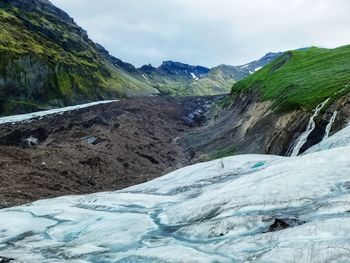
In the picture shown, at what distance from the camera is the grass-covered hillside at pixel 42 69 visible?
100000 mm

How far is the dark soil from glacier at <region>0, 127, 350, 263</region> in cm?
880

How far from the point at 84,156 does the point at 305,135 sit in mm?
20154

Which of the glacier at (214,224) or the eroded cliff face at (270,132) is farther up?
the eroded cliff face at (270,132)

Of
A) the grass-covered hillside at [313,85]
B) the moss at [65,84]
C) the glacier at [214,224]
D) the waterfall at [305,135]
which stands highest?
the moss at [65,84]

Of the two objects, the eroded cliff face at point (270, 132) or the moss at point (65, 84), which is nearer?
the eroded cliff face at point (270, 132)

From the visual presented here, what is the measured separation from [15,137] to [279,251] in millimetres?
51757

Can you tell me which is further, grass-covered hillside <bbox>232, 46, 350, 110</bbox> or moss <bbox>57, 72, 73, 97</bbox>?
moss <bbox>57, 72, 73, 97</bbox>

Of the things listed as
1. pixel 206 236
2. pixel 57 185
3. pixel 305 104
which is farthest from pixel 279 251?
pixel 305 104

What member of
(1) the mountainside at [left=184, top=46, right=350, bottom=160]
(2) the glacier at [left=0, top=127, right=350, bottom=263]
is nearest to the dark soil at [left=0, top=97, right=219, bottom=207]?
(1) the mountainside at [left=184, top=46, right=350, bottom=160]

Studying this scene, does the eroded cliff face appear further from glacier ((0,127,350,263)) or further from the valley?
glacier ((0,127,350,263))

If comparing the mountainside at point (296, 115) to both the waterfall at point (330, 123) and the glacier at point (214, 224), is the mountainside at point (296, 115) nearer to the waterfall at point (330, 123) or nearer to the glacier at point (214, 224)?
the waterfall at point (330, 123)

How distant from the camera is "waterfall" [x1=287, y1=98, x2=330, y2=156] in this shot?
35.3 metres

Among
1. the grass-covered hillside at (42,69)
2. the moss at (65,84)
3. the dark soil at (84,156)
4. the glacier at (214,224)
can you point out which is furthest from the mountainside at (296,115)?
the moss at (65,84)

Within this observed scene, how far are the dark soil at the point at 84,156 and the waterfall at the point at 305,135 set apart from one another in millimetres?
12848
